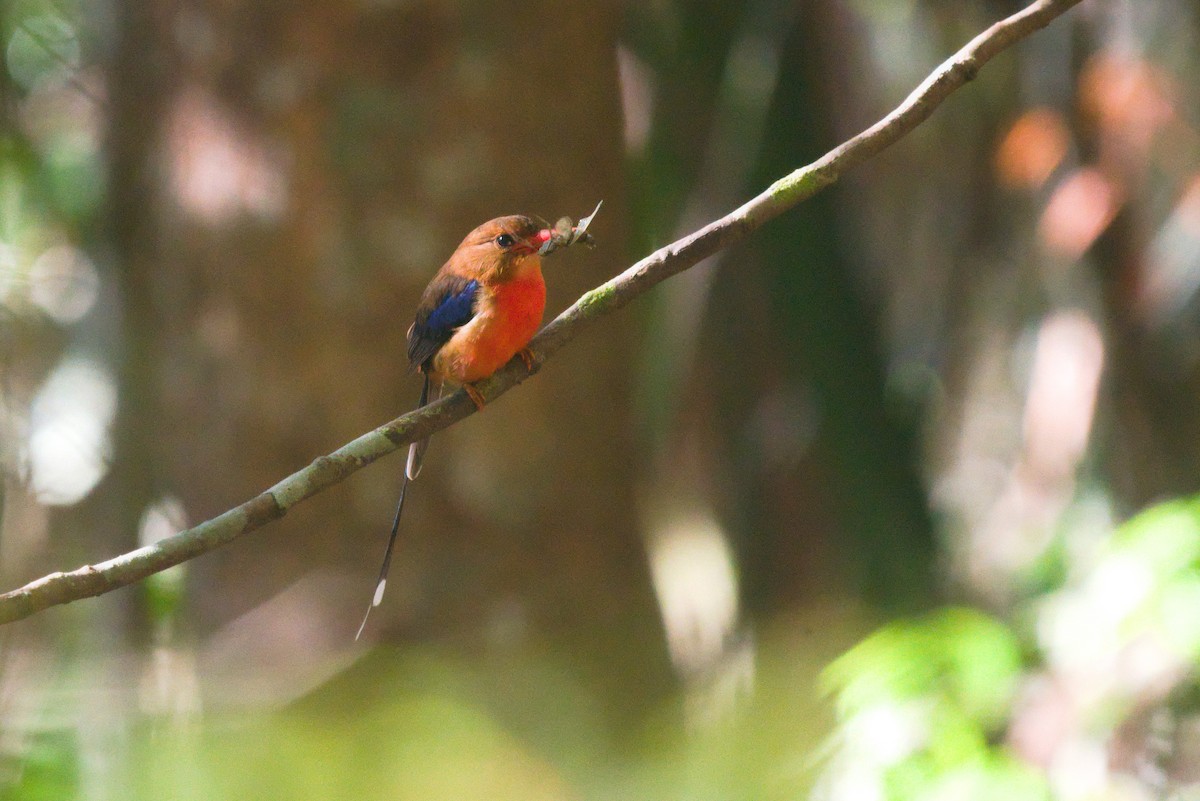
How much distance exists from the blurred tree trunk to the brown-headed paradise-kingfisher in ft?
3.05

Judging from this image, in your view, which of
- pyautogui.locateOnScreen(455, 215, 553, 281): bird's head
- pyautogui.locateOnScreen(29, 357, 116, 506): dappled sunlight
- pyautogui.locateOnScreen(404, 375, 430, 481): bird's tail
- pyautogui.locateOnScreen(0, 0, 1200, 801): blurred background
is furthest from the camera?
pyautogui.locateOnScreen(0, 0, 1200, 801): blurred background

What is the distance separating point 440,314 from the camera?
2.32 meters

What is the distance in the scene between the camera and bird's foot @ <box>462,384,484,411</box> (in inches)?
78.1

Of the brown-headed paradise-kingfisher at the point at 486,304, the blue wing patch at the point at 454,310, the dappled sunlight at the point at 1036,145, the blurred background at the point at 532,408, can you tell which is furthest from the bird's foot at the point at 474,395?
the dappled sunlight at the point at 1036,145

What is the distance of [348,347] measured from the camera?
3.28 metres

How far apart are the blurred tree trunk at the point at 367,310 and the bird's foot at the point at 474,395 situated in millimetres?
1052

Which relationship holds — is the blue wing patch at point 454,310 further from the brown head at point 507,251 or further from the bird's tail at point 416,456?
the bird's tail at point 416,456

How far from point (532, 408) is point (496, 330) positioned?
1.18m

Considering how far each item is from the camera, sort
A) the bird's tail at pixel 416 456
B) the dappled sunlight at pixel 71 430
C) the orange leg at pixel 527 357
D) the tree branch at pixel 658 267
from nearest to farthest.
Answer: the tree branch at pixel 658 267, the orange leg at pixel 527 357, the bird's tail at pixel 416 456, the dappled sunlight at pixel 71 430

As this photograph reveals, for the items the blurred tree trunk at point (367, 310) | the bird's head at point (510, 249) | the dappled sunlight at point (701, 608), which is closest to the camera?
the bird's head at point (510, 249)

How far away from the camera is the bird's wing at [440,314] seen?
7.50 ft

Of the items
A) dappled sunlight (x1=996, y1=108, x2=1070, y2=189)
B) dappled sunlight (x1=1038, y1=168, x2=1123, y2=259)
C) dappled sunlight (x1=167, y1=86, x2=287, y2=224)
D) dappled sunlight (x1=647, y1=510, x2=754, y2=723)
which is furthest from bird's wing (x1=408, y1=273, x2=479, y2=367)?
dappled sunlight (x1=996, y1=108, x2=1070, y2=189)

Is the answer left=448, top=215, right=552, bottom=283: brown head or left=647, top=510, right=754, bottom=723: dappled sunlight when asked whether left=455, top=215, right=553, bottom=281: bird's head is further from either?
left=647, top=510, right=754, bottom=723: dappled sunlight

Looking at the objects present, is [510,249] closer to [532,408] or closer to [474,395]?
[474,395]
